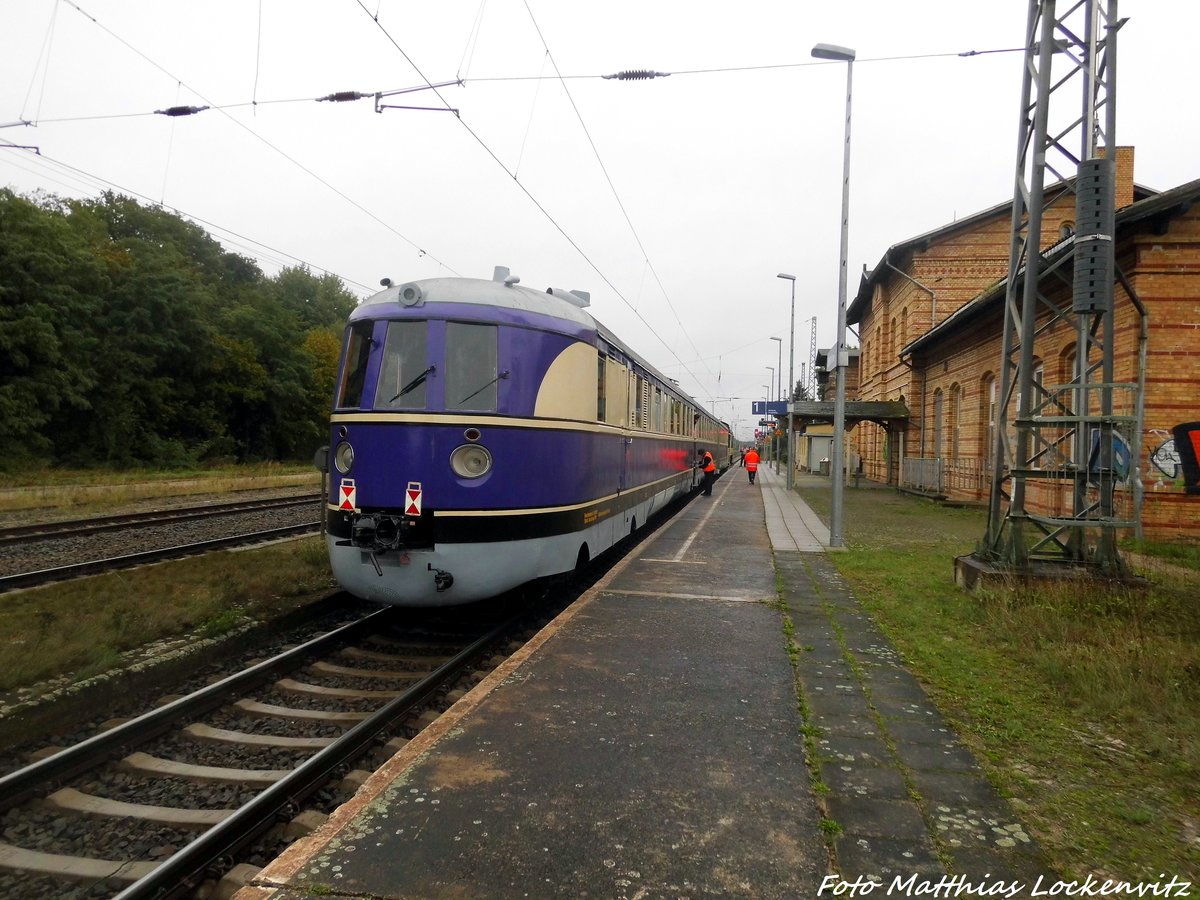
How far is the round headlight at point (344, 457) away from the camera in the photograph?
630 centimetres

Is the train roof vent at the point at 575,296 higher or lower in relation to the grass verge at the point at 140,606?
higher

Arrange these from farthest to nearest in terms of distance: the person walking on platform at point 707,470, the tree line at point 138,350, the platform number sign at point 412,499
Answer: the tree line at point 138,350 → the person walking on platform at point 707,470 → the platform number sign at point 412,499

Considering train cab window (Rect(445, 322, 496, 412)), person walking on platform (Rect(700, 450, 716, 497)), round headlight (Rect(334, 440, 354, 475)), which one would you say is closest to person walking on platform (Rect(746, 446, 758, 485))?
person walking on platform (Rect(700, 450, 716, 497))

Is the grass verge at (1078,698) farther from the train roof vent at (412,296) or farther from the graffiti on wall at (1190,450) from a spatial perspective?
the train roof vent at (412,296)

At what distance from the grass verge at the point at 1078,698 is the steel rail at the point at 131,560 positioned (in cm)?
916

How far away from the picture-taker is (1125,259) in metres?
13.2

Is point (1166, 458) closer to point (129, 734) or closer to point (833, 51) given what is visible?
point (833, 51)

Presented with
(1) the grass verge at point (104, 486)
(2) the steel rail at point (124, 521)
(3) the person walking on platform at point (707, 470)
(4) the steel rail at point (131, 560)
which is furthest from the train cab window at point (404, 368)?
(3) the person walking on platform at point (707, 470)

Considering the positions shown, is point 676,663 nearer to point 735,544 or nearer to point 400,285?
point 400,285

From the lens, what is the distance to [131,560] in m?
9.87

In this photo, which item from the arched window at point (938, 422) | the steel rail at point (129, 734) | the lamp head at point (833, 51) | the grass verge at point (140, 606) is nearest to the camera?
the steel rail at point (129, 734)

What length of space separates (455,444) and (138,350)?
117ft

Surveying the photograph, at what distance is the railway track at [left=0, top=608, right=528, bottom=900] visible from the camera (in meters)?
3.27

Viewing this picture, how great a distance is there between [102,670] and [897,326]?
101 ft
